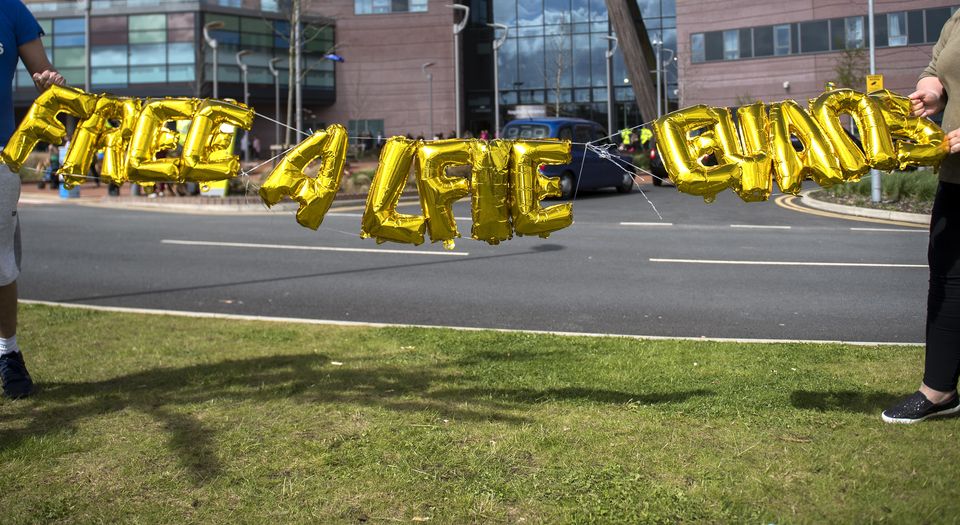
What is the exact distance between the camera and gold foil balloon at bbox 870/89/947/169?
3.63 metres

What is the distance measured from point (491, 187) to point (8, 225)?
230 centimetres

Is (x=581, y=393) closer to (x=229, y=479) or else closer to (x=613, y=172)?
(x=229, y=479)

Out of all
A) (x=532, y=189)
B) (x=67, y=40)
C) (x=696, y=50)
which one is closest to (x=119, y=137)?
(x=532, y=189)

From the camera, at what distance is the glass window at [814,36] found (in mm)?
42312

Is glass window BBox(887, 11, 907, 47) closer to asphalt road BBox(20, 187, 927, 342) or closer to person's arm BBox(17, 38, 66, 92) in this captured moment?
asphalt road BBox(20, 187, 927, 342)

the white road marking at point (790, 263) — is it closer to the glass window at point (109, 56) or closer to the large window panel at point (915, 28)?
the large window panel at point (915, 28)

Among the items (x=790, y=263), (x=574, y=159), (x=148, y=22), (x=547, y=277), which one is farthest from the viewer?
(x=148, y=22)

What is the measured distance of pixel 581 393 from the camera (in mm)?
4512

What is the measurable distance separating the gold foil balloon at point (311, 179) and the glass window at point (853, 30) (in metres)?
38.2

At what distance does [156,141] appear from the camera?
388 cm

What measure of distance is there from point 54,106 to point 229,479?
1.73m

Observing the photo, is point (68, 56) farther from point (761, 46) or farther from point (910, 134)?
point (910, 134)

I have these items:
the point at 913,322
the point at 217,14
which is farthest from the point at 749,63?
the point at 913,322

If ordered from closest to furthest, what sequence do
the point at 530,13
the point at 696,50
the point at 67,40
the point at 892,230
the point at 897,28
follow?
the point at 892,230
the point at 897,28
the point at 696,50
the point at 67,40
the point at 530,13
